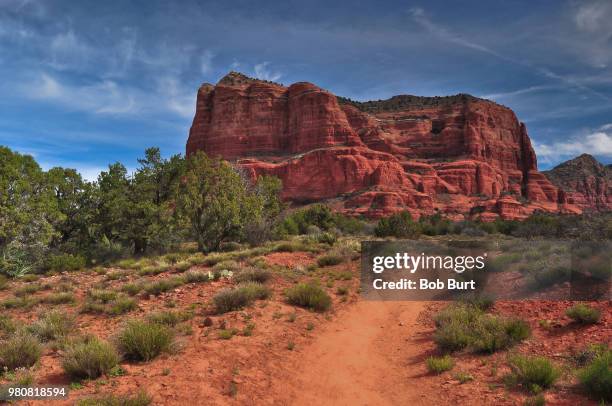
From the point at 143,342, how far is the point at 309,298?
507 centimetres

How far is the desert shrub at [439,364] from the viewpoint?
685 centimetres

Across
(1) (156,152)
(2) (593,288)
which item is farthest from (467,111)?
(2) (593,288)

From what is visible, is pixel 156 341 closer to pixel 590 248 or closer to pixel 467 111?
pixel 590 248

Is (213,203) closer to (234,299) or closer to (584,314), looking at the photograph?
(234,299)

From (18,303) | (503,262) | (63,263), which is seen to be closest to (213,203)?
(63,263)

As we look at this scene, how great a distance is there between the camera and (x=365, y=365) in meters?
7.64

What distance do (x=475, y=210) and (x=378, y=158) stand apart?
23.8 m

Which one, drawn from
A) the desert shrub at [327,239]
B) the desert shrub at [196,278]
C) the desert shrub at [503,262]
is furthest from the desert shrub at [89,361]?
the desert shrub at [327,239]

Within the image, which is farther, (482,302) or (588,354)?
(482,302)

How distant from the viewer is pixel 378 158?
298 ft

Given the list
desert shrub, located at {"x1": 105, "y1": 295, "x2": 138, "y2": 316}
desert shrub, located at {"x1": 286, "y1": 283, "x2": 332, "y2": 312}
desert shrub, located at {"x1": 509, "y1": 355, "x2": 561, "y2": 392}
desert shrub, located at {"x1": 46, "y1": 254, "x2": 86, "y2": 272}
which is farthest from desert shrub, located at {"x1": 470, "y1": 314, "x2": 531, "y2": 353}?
desert shrub, located at {"x1": 46, "y1": 254, "x2": 86, "y2": 272}

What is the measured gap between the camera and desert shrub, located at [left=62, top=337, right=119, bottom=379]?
245 inches

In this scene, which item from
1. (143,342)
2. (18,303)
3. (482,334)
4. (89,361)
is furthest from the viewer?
(18,303)

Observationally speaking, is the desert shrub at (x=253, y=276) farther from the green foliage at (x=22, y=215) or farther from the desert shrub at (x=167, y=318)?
the green foliage at (x=22, y=215)
